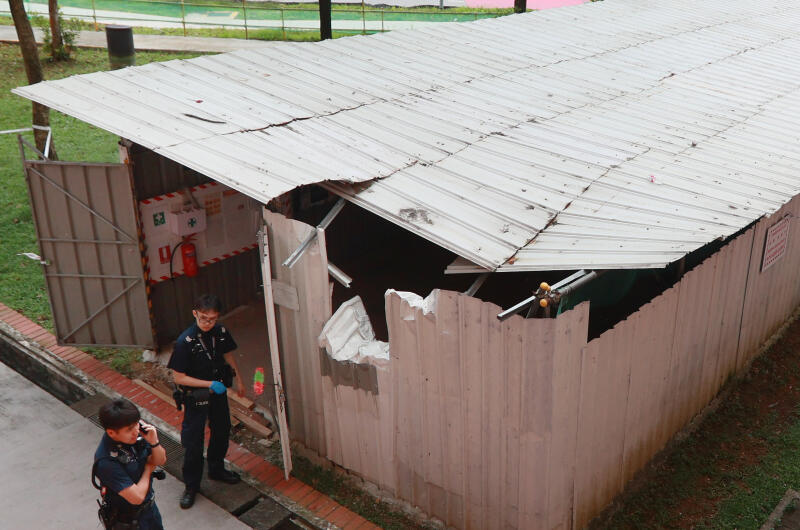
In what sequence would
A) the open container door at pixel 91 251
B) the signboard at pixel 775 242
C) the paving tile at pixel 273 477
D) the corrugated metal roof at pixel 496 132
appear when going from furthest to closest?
the signboard at pixel 775 242 < the open container door at pixel 91 251 < the paving tile at pixel 273 477 < the corrugated metal roof at pixel 496 132

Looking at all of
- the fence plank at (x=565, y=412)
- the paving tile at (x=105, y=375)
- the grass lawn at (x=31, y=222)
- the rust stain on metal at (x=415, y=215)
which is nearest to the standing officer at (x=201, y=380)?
the grass lawn at (x=31, y=222)

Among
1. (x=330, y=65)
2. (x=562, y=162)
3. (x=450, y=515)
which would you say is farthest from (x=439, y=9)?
(x=450, y=515)

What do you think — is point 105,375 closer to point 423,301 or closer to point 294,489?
point 294,489

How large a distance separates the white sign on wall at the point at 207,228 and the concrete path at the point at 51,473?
1732 millimetres

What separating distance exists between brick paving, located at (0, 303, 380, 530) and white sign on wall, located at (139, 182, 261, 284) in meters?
1.16

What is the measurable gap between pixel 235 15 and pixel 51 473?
24880 mm

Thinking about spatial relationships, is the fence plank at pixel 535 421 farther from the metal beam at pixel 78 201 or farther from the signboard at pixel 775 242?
the metal beam at pixel 78 201

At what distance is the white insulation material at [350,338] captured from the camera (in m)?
6.12

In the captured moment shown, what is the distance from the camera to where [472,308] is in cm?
531

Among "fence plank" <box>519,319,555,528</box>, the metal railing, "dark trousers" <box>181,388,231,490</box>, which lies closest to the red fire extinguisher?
"dark trousers" <box>181,388,231,490</box>

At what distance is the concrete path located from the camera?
6.21 m

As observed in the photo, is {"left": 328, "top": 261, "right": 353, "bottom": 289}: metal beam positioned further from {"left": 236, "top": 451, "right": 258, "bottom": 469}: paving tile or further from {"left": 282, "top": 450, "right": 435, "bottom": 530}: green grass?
{"left": 236, "top": 451, "right": 258, "bottom": 469}: paving tile

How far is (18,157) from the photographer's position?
1412cm

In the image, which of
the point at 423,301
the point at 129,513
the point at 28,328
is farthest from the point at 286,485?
the point at 28,328
